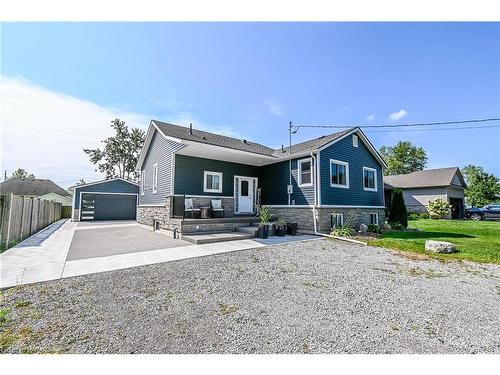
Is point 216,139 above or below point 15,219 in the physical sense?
above

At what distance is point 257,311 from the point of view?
10.2 ft

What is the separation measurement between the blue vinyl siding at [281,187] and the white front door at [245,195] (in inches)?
32.8

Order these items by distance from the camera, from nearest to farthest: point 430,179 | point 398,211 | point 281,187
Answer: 1. point 281,187
2. point 398,211
3. point 430,179

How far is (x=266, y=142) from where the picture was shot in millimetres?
17656

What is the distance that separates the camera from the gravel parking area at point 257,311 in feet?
7.70

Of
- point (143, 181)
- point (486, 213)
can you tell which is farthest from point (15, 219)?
point (486, 213)

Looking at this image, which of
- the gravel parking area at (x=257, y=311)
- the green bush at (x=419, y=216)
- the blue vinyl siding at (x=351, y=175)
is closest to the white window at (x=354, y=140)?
the blue vinyl siding at (x=351, y=175)

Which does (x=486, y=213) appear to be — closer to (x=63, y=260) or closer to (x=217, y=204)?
(x=217, y=204)

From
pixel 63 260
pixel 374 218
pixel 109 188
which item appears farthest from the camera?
pixel 109 188

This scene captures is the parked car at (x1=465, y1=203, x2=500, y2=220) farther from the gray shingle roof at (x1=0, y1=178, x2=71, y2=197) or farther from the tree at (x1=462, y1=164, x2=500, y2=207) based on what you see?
the gray shingle roof at (x1=0, y1=178, x2=71, y2=197)

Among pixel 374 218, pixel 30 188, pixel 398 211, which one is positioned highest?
pixel 30 188

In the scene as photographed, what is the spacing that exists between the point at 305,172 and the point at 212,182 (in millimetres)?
4900

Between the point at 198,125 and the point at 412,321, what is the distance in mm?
13792

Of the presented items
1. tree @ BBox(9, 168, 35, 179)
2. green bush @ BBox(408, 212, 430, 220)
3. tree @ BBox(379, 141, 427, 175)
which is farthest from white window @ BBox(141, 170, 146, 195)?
tree @ BBox(9, 168, 35, 179)
